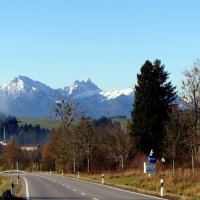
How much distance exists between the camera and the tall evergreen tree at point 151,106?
2958 inches

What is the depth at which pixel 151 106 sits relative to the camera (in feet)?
250

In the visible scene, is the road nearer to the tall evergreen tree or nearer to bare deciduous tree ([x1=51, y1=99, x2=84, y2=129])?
the tall evergreen tree

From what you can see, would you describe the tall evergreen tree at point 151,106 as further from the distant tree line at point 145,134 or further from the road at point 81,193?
the road at point 81,193

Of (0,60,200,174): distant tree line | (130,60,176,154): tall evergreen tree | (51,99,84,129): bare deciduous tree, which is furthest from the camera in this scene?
(51,99,84,129): bare deciduous tree

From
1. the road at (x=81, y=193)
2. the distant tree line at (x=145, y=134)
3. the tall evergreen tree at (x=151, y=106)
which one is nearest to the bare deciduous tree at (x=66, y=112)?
the distant tree line at (x=145, y=134)

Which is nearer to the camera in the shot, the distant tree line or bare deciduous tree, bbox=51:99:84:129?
the distant tree line

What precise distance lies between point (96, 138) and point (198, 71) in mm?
31592

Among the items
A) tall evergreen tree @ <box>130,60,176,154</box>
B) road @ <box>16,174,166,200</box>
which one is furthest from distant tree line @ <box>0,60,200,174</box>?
road @ <box>16,174,166,200</box>

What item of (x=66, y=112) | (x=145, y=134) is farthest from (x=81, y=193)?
(x=66, y=112)

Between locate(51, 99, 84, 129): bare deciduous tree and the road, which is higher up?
locate(51, 99, 84, 129): bare deciduous tree

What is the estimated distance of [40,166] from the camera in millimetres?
131500

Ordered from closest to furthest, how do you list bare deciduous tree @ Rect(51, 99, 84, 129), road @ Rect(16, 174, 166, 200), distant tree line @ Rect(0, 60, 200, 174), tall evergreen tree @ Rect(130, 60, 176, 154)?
road @ Rect(16, 174, 166, 200) → distant tree line @ Rect(0, 60, 200, 174) → tall evergreen tree @ Rect(130, 60, 176, 154) → bare deciduous tree @ Rect(51, 99, 84, 129)

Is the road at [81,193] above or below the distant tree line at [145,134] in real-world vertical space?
below

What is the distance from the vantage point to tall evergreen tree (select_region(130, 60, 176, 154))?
2958 inches
